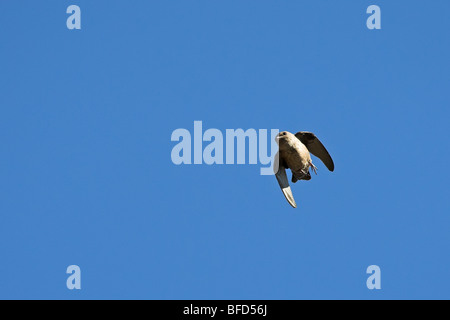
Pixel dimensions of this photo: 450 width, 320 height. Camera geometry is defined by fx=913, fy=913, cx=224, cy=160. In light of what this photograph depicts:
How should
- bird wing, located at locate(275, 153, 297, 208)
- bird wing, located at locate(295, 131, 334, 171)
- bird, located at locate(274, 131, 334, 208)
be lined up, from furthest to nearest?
bird wing, located at locate(295, 131, 334, 171) < bird, located at locate(274, 131, 334, 208) < bird wing, located at locate(275, 153, 297, 208)

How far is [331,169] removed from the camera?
3388 centimetres

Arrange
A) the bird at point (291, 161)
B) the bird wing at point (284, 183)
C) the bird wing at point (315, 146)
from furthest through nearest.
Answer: the bird wing at point (315, 146) → the bird at point (291, 161) → the bird wing at point (284, 183)

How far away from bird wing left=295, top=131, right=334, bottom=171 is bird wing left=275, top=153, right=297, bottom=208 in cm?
201

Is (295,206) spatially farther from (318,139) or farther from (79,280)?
(79,280)

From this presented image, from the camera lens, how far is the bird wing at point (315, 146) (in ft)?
109

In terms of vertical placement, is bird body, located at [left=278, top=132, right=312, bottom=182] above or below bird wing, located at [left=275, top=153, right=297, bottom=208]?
above

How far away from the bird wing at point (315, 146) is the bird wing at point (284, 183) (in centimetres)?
201

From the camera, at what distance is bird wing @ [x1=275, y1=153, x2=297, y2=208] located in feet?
102

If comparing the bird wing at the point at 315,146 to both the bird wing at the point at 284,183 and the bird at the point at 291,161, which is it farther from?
the bird wing at the point at 284,183

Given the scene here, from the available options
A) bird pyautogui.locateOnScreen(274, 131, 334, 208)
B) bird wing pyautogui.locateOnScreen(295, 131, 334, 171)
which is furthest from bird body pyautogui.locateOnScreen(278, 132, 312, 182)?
bird wing pyautogui.locateOnScreen(295, 131, 334, 171)

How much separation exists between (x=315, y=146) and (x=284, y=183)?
2.77 m

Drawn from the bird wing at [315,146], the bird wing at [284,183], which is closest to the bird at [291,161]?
the bird wing at [284,183]

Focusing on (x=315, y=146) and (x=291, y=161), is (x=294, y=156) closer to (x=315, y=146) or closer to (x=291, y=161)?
(x=291, y=161)

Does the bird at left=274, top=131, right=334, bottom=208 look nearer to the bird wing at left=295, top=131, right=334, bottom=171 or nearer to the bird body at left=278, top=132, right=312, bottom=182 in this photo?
the bird body at left=278, top=132, right=312, bottom=182
